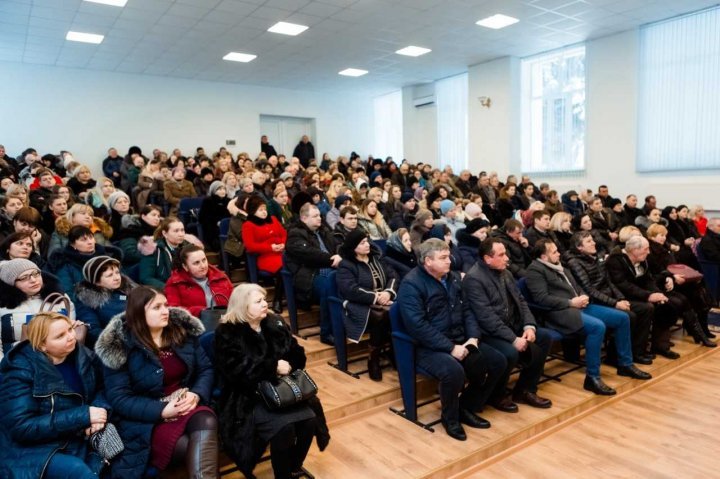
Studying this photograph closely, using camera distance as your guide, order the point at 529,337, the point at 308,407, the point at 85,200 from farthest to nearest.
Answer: the point at 85,200
the point at 529,337
the point at 308,407

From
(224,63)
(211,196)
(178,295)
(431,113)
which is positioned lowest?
(178,295)

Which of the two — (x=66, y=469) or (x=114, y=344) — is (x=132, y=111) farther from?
(x=66, y=469)

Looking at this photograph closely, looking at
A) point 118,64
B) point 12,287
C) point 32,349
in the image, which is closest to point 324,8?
point 118,64

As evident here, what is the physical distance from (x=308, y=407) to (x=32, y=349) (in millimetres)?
1229

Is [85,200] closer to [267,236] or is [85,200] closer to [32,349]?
[267,236]

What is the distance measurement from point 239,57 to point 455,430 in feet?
29.1

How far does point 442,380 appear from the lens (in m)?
3.02

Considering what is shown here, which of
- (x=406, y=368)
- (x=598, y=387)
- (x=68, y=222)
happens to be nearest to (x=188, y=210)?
(x=68, y=222)

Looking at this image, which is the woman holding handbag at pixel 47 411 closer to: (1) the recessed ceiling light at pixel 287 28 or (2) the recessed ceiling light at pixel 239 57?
(1) the recessed ceiling light at pixel 287 28

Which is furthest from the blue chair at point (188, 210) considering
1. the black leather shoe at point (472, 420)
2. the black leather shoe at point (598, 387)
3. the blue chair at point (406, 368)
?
the black leather shoe at point (598, 387)

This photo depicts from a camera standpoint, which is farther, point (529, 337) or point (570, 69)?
point (570, 69)

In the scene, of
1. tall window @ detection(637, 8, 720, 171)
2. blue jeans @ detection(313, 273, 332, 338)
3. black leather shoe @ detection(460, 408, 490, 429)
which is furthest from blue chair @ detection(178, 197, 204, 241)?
tall window @ detection(637, 8, 720, 171)

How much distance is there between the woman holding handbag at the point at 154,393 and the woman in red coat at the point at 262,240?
221 centimetres

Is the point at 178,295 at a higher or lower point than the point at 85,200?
lower
